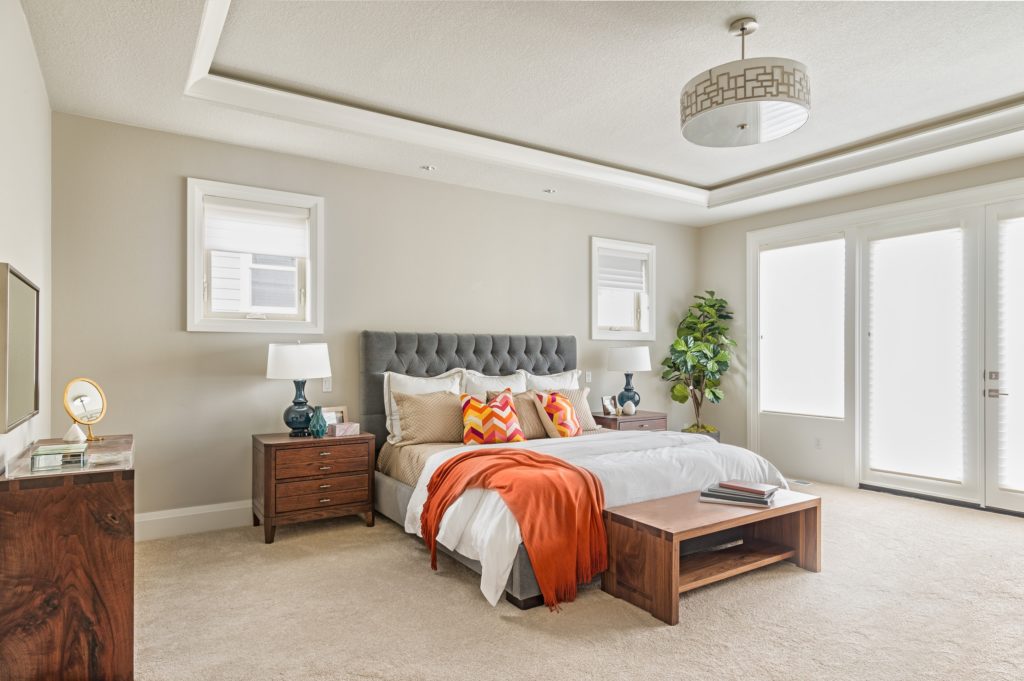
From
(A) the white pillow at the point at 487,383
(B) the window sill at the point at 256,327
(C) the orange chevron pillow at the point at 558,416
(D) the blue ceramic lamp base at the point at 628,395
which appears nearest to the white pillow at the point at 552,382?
(A) the white pillow at the point at 487,383

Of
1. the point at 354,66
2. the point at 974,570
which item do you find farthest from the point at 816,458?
the point at 354,66

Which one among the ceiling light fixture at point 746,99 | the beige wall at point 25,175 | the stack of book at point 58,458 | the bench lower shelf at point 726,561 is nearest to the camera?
the stack of book at point 58,458

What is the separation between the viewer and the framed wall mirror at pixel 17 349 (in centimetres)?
212

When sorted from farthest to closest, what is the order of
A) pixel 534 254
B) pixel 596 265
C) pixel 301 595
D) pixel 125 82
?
pixel 596 265 → pixel 534 254 → pixel 125 82 → pixel 301 595

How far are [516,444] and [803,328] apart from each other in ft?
11.4

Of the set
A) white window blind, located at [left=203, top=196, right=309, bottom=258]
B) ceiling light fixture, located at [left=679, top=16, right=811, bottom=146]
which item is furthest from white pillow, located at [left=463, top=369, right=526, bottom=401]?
ceiling light fixture, located at [left=679, top=16, right=811, bottom=146]

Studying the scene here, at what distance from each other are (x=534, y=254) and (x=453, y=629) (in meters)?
3.72

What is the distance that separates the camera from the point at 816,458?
574 cm

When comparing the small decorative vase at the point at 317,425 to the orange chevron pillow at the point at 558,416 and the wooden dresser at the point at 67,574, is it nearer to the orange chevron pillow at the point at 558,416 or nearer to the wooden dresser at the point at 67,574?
the orange chevron pillow at the point at 558,416

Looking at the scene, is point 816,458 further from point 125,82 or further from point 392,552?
point 125,82

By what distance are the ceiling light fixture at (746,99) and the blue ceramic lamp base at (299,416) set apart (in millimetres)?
2903

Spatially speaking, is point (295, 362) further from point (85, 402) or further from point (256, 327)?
point (85, 402)

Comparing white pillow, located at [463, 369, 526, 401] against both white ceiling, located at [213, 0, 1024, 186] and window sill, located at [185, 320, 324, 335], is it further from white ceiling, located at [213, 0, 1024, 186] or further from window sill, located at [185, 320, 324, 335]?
white ceiling, located at [213, 0, 1024, 186]

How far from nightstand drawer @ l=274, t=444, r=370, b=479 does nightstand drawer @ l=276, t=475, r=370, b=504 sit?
0.04m
